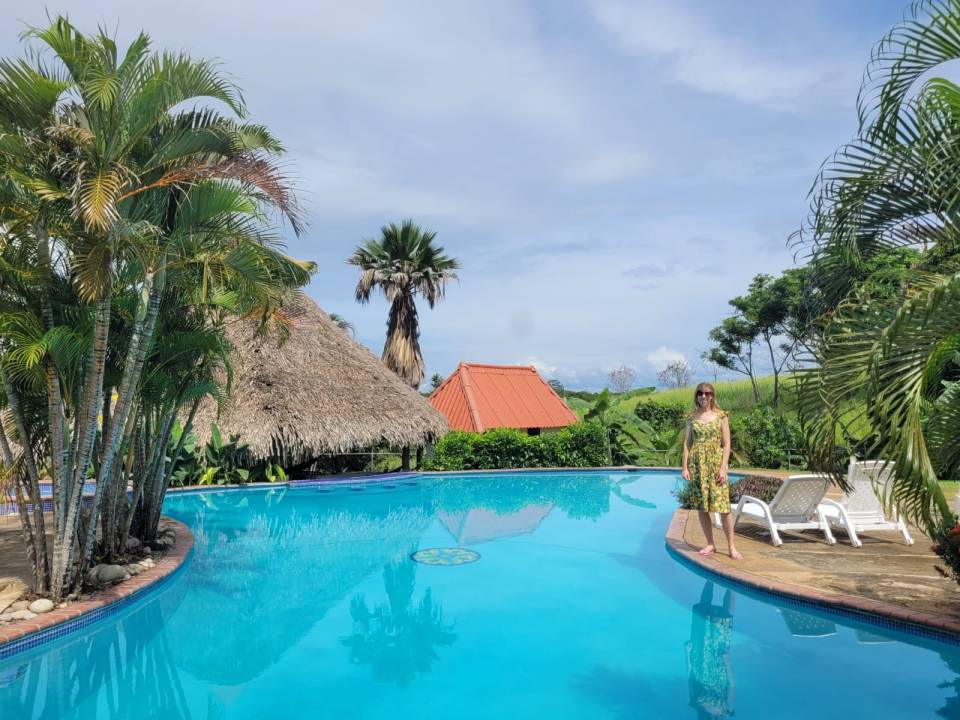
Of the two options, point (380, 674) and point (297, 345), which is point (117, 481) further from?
point (297, 345)

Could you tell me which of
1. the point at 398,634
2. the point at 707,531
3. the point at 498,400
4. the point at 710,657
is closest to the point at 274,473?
the point at 498,400

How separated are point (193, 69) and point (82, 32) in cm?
84

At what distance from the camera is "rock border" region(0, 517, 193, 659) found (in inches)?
200

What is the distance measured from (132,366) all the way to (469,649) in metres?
3.94

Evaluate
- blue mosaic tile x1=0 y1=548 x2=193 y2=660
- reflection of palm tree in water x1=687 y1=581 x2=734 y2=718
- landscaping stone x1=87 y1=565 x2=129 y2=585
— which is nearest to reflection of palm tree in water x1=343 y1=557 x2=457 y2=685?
reflection of palm tree in water x1=687 y1=581 x2=734 y2=718

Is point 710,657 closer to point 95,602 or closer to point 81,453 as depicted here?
→ point 95,602

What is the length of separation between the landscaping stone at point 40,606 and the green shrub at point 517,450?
44.2ft

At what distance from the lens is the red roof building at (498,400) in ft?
73.9

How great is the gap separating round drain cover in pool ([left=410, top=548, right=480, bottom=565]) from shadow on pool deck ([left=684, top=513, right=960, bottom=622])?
2857 mm

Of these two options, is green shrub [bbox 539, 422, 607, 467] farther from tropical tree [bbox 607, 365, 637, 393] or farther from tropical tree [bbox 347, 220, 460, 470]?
tropical tree [bbox 607, 365, 637, 393]

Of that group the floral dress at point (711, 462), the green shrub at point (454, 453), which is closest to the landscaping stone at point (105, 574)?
the floral dress at point (711, 462)

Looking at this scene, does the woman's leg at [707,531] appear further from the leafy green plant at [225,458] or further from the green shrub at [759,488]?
the leafy green plant at [225,458]

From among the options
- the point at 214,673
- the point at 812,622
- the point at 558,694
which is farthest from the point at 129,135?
the point at 812,622

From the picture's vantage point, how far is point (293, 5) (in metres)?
7.52
